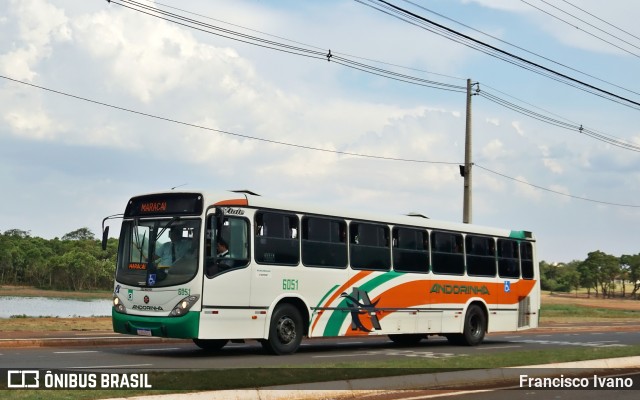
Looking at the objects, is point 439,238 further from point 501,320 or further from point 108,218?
point 108,218

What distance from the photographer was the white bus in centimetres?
1848

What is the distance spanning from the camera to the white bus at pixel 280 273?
18.5m

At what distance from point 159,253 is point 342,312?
4801mm

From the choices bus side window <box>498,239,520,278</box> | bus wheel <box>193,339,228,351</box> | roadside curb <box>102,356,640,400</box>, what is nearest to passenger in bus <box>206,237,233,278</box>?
bus wheel <box>193,339,228,351</box>

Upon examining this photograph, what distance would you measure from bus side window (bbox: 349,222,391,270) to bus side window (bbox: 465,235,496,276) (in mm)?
3686

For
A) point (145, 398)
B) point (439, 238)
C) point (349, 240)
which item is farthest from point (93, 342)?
point (145, 398)

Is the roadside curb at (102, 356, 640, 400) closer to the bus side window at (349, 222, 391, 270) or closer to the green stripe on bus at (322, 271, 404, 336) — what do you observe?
the green stripe on bus at (322, 271, 404, 336)

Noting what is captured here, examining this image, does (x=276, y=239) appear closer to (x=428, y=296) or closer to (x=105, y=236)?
(x=105, y=236)

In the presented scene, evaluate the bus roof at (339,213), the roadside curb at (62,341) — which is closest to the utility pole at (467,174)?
the bus roof at (339,213)

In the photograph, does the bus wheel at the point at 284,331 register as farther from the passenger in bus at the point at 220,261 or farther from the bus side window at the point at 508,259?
the bus side window at the point at 508,259

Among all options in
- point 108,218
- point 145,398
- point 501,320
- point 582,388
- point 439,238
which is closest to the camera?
point 145,398

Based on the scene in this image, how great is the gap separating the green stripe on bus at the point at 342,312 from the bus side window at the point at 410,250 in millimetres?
582

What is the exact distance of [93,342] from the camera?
71.1ft

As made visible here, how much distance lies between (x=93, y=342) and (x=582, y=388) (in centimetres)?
1176
